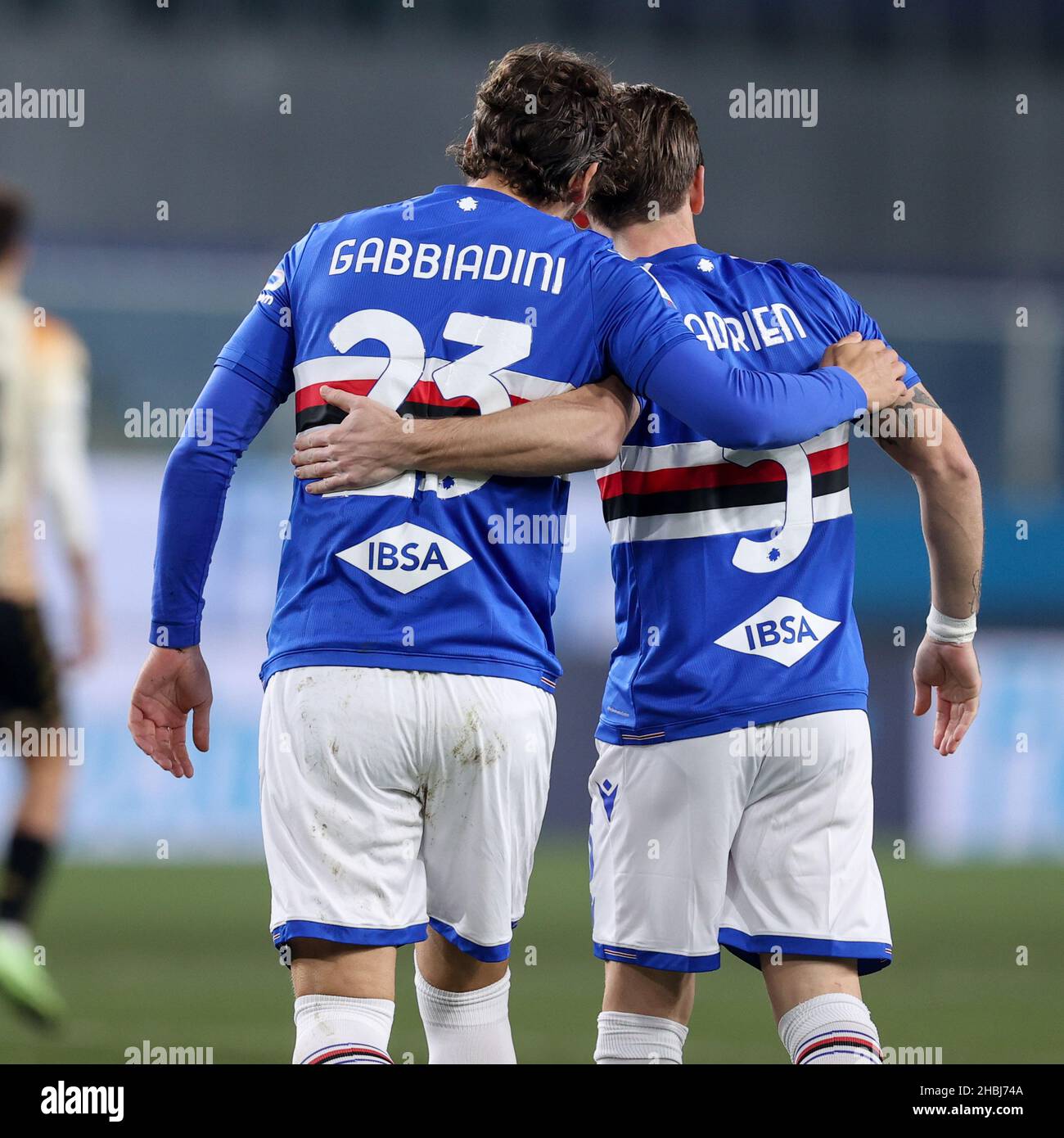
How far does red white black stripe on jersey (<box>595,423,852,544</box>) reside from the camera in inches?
114

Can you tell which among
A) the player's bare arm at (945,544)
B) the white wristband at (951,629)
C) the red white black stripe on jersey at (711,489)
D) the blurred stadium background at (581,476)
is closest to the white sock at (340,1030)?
the red white black stripe on jersey at (711,489)

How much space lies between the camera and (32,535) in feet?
18.4

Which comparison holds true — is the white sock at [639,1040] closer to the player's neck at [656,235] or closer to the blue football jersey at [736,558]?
the blue football jersey at [736,558]

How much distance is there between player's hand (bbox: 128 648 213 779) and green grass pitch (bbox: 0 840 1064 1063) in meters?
1.83

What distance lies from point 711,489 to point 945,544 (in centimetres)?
50

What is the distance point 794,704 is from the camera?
2.87m

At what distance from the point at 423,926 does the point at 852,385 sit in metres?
1.14

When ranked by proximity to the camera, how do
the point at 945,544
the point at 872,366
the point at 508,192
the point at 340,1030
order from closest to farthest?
the point at 340,1030 < the point at 508,192 < the point at 872,366 < the point at 945,544

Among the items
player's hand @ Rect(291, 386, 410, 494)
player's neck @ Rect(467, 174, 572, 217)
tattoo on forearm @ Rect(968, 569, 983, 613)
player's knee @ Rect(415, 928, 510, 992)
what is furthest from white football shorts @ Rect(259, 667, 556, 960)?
tattoo on forearm @ Rect(968, 569, 983, 613)

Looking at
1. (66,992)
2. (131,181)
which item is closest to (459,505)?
(66,992)

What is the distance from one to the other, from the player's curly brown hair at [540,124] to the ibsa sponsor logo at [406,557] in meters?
0.61

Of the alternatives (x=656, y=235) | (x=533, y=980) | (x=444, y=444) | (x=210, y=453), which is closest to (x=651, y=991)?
(x=444, y=444)

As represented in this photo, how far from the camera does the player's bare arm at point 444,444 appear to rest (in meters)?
2.49

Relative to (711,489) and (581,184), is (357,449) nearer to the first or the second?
(581,184)
